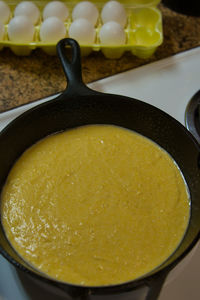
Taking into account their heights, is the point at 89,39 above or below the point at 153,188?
above

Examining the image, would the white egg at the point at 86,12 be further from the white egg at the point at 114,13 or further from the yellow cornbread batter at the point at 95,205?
the yellow cornbread batter at the point at 95,205

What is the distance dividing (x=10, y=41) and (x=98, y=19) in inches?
13.1

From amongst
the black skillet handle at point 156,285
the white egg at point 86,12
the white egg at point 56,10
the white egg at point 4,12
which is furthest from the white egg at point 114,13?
the black skillet handle at point 156,285

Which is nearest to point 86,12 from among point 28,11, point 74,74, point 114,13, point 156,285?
point 114,13

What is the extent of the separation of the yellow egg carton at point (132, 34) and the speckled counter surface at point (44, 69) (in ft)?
0.09

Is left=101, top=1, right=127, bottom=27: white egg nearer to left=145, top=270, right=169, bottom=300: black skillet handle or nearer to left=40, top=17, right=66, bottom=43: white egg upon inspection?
left=40, top=17, right=66, bottom=43: white egg

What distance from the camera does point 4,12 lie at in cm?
124

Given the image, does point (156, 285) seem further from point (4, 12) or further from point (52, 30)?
point (4, 12)

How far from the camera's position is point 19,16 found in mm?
1192

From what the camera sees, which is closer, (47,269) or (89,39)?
(47,269)

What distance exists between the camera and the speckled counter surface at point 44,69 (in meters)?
1.14

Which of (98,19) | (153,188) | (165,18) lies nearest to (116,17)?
(98,19)

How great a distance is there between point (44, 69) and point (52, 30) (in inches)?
5.2

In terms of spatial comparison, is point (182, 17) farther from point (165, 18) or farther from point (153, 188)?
point (153, 188)
